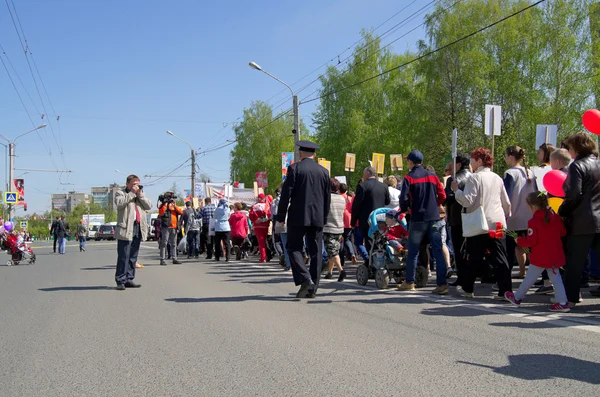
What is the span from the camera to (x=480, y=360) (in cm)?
455

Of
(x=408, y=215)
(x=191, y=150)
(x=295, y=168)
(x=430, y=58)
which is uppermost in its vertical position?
(x=430, y=58)

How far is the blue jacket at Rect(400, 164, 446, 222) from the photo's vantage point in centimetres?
839

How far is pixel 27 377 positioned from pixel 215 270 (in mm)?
9620

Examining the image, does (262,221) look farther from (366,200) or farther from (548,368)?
(548,368)

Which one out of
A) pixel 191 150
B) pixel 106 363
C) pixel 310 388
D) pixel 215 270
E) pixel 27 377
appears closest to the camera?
pixel 310 388

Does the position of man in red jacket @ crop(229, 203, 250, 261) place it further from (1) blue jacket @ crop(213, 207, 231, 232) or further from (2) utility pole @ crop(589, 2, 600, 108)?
(2) utility pole @ crop(589, 2, 600, 108)

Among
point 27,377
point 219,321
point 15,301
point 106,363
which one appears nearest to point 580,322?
point 219,321

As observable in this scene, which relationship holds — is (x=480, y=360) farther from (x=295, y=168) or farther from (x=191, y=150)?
(x=191, y=150)

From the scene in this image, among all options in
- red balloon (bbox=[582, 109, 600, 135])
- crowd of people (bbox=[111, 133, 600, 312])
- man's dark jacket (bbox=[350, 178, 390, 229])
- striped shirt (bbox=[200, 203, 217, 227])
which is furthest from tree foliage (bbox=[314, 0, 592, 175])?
red balloon (bbox=[582, 109, 600, 135])

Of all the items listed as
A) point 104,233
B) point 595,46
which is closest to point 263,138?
point 104,233

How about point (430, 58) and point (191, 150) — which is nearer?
point (430, 58)

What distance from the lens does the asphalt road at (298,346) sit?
4.06 meters

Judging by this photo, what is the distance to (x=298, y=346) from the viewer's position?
5195 mm

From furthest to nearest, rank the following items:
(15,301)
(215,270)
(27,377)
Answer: (215,270) → (15,301) → (27,377)
